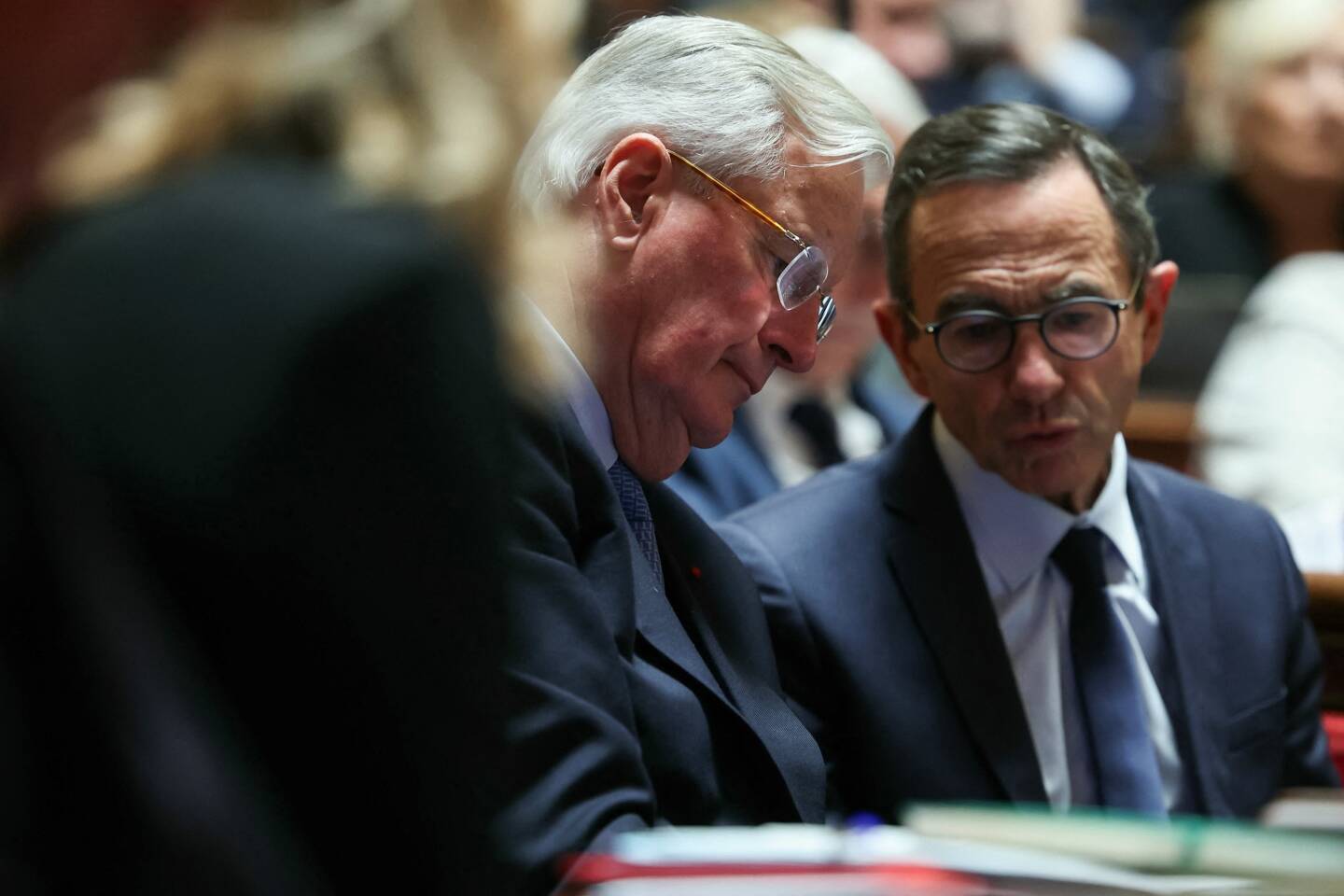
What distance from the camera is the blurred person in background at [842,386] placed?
123 inches

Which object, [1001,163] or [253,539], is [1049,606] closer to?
[1001,163]

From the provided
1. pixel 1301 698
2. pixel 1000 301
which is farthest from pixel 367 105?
pixel 1301 698

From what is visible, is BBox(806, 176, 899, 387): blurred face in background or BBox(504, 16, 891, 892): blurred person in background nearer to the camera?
BBox(504, 16, 891, 892): blurred person in background

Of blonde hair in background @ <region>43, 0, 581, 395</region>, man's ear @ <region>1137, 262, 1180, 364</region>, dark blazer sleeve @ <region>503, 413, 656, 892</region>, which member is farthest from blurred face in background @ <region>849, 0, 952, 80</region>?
blonde hair in background @ <region>43, 0, 581, 395</region>

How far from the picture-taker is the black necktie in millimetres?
3230

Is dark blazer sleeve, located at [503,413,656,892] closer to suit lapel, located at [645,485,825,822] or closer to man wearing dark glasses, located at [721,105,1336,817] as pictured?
suit lapel, located at [645,485,825,822]

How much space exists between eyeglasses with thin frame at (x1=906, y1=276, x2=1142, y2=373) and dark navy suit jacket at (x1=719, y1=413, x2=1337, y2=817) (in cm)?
12

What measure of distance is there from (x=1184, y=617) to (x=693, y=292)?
2.72 feet

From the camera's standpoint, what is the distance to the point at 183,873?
745 millimetres

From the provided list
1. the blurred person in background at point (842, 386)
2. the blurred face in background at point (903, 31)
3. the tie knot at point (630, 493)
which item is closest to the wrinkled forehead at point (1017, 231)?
the tie knot at point (630, 493)

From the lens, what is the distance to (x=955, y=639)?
2146 mm

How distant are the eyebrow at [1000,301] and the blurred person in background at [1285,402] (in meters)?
1.10

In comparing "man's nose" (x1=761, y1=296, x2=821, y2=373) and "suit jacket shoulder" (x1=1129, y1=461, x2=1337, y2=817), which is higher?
"man's nose" (x1=761, y1=296, x2=821, y2=373)

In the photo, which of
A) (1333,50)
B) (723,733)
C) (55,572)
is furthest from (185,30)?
(1333,50)
